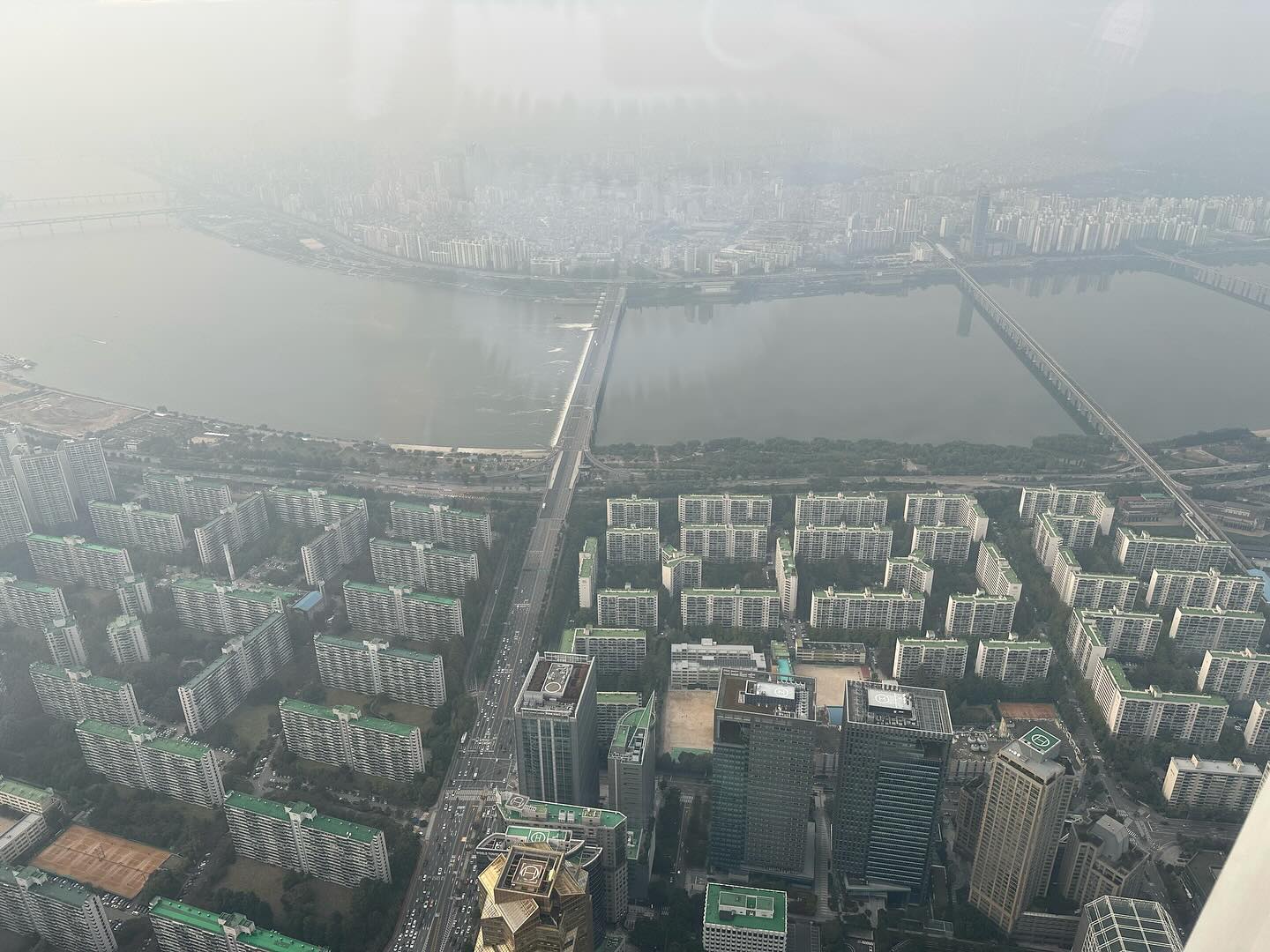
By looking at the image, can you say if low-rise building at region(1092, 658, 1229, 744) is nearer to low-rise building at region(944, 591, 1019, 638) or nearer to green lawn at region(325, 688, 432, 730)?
low-rise building at region(944, 591, 1019, 638)

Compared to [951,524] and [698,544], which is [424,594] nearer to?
[698,544]

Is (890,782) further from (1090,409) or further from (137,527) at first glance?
(1090,409)

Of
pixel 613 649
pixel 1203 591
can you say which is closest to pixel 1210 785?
pixel 1203 591

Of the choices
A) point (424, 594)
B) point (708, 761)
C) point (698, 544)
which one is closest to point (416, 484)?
point (424, 594)

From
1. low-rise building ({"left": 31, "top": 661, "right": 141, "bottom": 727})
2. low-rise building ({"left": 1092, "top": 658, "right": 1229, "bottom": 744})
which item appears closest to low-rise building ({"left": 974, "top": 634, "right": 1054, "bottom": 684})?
low-rise building ({"left": 1092, "top": 658, "right": 1229, "bottom": 744})

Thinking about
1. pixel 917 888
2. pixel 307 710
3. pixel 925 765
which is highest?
pixel 925 765

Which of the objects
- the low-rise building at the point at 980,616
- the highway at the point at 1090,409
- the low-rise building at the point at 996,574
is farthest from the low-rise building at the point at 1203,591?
the low-rise building at the point at 980,616
